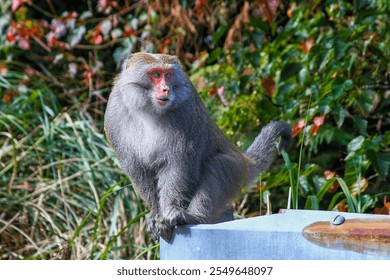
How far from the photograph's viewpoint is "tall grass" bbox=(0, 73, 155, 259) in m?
6.21

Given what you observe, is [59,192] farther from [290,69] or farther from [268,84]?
[290,69]

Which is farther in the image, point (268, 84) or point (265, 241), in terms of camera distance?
point (268, 84)

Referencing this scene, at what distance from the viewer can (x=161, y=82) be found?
3.98 metres

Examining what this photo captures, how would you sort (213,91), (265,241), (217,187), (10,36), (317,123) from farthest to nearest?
(10,36) < (213,91) < (317,123) < (217,187) < (265,241)

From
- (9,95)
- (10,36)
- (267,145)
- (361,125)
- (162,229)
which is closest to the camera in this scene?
(162,229)

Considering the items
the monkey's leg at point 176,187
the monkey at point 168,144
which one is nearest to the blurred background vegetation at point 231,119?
the monkey at point 168,144

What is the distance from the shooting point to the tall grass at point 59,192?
6.21 m

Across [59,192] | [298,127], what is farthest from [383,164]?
[59,192]

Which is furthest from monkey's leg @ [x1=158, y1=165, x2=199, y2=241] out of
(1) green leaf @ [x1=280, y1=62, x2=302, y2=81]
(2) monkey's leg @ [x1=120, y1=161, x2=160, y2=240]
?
(1) green leaf @ [x1=280, y1=62, x2=302, y2=81]

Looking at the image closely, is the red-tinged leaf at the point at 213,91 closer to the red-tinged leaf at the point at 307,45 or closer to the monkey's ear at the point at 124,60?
the red-tinged leaf at the point at 307,45

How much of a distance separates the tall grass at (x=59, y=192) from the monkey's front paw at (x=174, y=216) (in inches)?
88.5

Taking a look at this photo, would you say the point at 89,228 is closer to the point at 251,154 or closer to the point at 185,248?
the point at 251,154

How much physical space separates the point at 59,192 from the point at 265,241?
3936 mm

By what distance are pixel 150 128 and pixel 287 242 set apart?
1398mm
